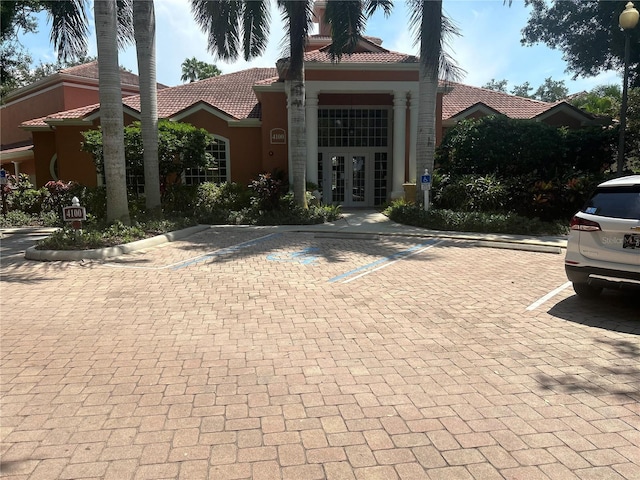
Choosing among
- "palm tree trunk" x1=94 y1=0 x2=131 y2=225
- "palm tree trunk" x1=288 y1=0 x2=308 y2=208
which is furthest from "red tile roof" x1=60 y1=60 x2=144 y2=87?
"palm tree trunk" x1=94 y1=0 x2=131 y2=225

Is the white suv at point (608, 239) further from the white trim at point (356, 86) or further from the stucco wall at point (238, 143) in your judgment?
the stucco wall at point (238, 143)

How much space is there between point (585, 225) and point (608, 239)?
1.07 ft

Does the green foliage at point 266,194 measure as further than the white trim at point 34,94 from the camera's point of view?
No

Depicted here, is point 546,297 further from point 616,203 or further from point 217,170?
point 217,170

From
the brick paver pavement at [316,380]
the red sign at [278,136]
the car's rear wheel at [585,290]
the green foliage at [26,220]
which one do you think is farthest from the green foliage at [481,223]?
the green foliage at [26,220]

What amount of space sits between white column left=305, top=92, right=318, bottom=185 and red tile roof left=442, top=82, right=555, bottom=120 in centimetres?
639

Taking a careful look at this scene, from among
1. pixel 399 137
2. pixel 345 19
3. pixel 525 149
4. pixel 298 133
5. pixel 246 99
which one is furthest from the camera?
pixel 246 99

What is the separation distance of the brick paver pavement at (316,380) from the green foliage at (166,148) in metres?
8.47

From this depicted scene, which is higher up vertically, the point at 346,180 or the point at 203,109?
the point at 203,109

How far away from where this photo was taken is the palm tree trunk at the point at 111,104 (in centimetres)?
1105

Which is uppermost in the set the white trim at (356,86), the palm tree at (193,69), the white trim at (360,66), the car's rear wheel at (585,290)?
the palm tree at (193,69)

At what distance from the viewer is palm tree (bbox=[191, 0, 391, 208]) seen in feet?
46.9

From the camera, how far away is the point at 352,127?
20844 millimetres

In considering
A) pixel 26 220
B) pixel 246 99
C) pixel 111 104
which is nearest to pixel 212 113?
pixel 246 99
